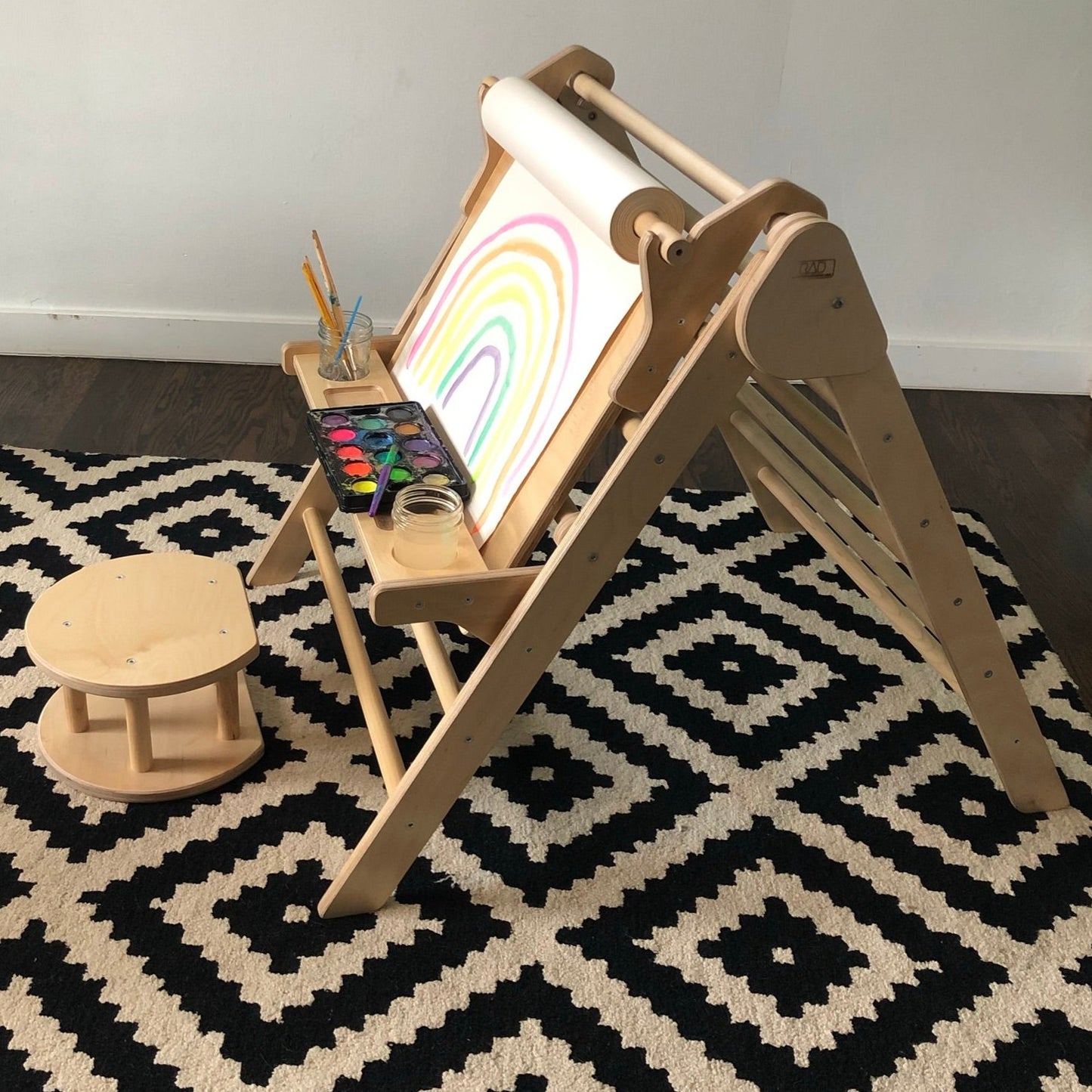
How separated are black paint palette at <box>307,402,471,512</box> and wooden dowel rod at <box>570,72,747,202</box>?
0.47 meters

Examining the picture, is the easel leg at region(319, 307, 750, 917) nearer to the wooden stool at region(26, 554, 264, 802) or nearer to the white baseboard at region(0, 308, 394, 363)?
the wooden stool at region(26, 554, 264, 802)

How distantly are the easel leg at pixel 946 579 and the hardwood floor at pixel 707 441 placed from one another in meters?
0.63

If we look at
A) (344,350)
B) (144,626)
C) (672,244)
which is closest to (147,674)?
(144,626)

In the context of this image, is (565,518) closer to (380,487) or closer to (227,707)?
(380,487)

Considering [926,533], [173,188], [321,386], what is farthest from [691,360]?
[173,188]

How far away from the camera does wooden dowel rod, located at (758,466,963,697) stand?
5.40 ft

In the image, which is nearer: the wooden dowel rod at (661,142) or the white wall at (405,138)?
the wooden dowel rod at (661,142)

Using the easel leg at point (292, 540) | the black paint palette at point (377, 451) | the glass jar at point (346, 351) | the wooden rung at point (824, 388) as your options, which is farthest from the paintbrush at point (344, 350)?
the wooden rung at point (824, 388)

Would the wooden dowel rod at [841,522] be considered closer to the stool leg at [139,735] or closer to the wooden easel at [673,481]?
the wooden easel at [673,481]

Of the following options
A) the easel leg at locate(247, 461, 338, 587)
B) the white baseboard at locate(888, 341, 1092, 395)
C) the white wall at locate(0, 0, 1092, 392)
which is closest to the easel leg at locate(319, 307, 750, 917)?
the easel leg at locate(247, 461, 338, 587)

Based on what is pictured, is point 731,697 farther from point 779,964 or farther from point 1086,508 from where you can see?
point 1086,508

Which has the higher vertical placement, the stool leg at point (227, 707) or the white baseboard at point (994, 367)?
the white baseboard at point (994, 367)

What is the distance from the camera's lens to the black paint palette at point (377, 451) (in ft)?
4.80

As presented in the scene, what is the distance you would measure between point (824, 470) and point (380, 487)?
66 cm
